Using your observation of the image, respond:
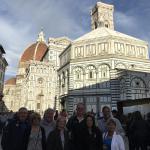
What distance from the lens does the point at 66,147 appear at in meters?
4.77

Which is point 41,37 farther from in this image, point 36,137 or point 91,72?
point 36,137

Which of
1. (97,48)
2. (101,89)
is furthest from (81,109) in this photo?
(97,48)

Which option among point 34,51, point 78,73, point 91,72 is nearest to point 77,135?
point 91,72

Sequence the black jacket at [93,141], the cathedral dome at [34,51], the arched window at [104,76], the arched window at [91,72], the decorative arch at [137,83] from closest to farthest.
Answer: the black jacket at [93,141] < the decorative arch at [137,83] < the arched window at [104,76] < the arched window at [91,72] < the cathedral dome at [34,51]

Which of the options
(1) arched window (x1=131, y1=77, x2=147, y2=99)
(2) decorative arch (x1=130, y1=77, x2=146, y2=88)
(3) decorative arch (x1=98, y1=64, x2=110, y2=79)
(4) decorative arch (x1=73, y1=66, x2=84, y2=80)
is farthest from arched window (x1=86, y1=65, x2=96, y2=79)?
(1) arched window (x1=131, y1=77, x2=147, y2=99)

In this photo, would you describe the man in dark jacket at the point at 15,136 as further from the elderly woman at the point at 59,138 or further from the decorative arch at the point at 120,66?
the decorative arch at the point at 120,66

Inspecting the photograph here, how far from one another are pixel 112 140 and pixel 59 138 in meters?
0.99

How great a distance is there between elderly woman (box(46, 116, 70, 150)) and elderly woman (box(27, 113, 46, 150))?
0.19 m

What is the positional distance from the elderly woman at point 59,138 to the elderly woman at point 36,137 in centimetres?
19

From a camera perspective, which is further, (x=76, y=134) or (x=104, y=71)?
(x=104, y=71)

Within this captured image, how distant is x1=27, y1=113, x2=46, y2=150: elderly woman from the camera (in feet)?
15.8

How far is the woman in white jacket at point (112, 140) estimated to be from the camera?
4562mm

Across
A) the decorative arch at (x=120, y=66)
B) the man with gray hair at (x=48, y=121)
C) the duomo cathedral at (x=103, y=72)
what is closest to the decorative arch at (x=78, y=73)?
the duomo cathedral at (x=103, y=72)

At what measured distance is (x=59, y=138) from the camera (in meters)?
4.74
